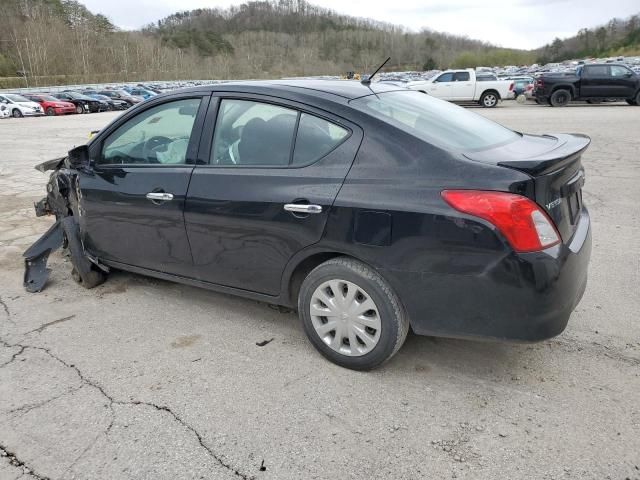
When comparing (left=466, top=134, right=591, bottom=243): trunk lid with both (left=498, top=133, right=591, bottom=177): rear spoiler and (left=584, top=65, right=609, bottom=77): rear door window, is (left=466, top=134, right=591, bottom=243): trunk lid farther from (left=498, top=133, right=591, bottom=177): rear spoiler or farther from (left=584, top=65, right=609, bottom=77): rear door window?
(left=584, top=65, right=609, bottom=77): rear door window

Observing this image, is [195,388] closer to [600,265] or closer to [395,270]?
[395,270]

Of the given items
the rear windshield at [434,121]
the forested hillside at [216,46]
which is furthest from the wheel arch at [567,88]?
the forested hillside at [216,46]

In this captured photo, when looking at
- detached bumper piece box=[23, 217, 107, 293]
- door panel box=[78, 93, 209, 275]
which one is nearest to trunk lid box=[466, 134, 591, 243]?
door panel box=[78, 93, 209, 275]

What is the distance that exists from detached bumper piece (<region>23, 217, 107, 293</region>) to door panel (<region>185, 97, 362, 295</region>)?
130 centimetres

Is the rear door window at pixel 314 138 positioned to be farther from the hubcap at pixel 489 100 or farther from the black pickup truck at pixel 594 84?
the hubcap at pixel 489 100

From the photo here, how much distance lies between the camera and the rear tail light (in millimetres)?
2398

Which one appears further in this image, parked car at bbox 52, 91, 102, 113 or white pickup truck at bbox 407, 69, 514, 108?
parked car at bbox 52, 91, 102, 113

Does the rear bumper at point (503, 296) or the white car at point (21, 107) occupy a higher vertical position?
the rear bumper at point (503, 296)

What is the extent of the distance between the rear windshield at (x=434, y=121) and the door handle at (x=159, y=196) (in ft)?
4.58

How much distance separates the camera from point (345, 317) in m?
2.90

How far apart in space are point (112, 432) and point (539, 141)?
2970mm

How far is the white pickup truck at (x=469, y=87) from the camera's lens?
931 inches

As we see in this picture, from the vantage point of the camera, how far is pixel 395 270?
266cm

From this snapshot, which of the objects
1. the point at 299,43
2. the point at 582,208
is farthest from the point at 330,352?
the point at 299,43
